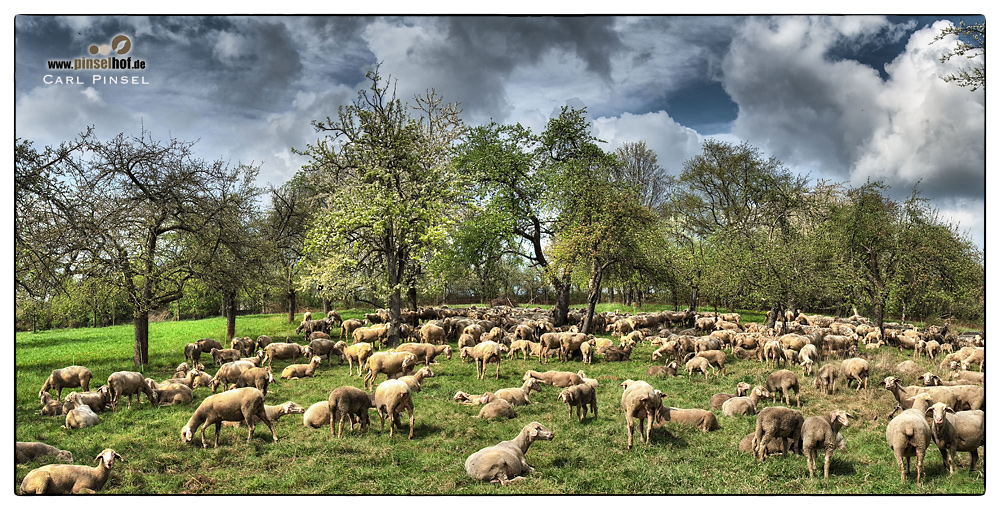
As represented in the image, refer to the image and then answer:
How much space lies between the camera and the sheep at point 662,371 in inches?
615

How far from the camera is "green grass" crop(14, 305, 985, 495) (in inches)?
279

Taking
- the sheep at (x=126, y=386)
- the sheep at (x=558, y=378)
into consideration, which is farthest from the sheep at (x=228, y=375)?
the sheep at (x=558, y=378)

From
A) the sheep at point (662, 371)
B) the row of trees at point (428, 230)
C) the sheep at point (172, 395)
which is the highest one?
the row of trees at point (428, 230)

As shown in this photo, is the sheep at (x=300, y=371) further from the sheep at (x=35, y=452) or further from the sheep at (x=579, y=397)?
the sheep at (x=579, y=397)

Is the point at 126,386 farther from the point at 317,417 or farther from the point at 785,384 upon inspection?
the point at 785,384

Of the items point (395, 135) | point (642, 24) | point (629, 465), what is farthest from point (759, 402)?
point (395, 135)

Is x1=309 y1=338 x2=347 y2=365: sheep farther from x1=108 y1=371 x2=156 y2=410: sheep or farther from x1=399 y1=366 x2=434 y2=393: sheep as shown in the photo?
x1=108 y1=371 x2=156 y2=410: sheep

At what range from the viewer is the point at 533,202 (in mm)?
25672

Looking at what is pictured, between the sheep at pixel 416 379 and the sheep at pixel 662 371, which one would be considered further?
the sheep at pixel 662 371

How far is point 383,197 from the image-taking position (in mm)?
18422

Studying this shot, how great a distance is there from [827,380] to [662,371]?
433 cm

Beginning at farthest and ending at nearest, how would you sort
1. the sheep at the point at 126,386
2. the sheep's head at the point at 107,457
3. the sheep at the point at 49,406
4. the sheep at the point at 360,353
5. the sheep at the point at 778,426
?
the sheep at the point at 360,353 < the sheep at the point at 126,386 < the sheep at the point at 49,406 < the sheep at the point at 778,426 < the sheep's head at the point at 107,457

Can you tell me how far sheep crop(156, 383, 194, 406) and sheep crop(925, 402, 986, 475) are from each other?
1432cm

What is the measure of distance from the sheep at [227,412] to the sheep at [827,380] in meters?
12.2
